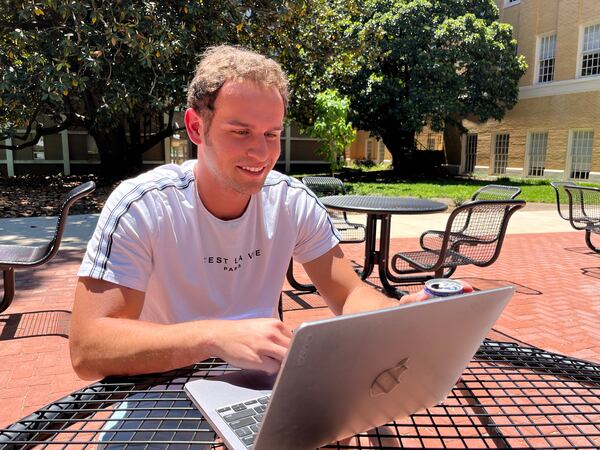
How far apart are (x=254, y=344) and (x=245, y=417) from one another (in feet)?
0.50

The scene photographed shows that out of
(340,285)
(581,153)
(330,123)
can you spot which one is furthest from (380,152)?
(340,285)

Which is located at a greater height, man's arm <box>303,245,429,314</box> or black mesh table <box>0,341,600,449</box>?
man's arm <box>303,245,429,314</box>

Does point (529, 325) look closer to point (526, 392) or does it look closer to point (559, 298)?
point (559, 298)

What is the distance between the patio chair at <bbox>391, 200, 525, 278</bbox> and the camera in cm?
→ 407

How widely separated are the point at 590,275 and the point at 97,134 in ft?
45.1

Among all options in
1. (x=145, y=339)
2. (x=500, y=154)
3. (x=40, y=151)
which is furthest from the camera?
(x=500, y=154)

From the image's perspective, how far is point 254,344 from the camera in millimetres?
1058

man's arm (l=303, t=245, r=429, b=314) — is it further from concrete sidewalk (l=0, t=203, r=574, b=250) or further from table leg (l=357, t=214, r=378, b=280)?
concrete sidewalk (l=0, t=203, r=574, b=250)

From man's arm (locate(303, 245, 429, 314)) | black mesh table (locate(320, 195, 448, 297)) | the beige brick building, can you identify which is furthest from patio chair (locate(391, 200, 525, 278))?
the beige brick building

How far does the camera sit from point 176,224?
1577 mm

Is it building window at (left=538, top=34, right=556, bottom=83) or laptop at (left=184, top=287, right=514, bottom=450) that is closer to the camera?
laptop at (left=184, top=287, right=514, bottom=450)

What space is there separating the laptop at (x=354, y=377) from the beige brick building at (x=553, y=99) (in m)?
21.7

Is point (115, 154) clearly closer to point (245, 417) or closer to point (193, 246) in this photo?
Answer: point (193, 246)

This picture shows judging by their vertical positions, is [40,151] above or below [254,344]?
above
